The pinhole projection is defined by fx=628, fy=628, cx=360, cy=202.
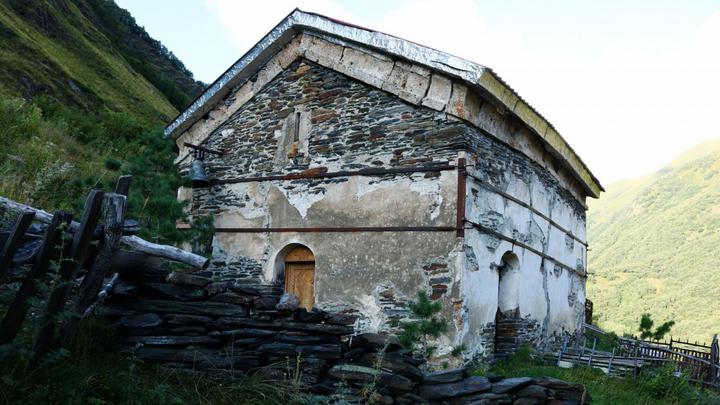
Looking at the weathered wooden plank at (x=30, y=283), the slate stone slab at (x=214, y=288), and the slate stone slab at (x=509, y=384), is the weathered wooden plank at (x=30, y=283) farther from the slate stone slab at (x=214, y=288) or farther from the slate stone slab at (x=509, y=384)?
the slate stone slab at (x=509, y=384)

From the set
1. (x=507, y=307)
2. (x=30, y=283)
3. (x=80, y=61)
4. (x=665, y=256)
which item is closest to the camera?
(x=30, y=283)

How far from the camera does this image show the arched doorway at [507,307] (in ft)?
35.6

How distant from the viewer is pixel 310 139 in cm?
1103

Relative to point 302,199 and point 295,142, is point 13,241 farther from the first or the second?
point 295,142

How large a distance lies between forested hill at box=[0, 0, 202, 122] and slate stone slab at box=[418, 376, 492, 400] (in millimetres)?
17487

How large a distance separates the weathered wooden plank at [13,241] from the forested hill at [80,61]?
660 inches

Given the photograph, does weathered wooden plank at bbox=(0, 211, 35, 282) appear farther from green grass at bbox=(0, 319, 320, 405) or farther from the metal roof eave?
the metal roof eave

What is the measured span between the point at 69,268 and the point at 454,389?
3635mm

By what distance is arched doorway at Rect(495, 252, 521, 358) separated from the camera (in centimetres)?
1084

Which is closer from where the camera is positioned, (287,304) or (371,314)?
(287,304)

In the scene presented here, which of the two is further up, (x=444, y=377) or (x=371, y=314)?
(x=371, y=314)

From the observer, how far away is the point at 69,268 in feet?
14.9

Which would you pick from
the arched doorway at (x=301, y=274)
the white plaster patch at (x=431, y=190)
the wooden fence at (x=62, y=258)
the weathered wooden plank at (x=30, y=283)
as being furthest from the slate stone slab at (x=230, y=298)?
the arched doorway at (x=301, y=274)

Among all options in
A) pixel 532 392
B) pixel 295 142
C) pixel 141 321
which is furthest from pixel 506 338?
pixel 141 321
